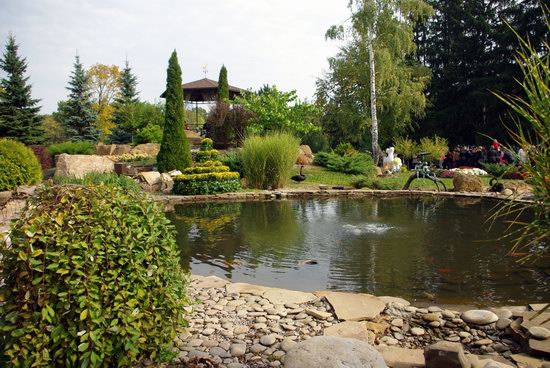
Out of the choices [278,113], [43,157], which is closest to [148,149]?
[43,157]

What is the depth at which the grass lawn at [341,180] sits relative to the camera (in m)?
12.6

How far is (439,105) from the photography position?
1008 inches

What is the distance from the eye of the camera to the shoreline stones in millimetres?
2457

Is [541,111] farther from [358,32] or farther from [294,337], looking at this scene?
[358,32]

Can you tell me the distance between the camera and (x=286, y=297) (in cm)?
344

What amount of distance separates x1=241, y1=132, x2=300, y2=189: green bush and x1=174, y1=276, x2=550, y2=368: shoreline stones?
8.74 meters

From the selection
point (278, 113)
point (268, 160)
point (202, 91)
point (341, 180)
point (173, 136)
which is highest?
point (202, 91)

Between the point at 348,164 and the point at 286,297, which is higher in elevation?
the point at 348,164

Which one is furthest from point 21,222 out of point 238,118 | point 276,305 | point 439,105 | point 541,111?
point 439,105

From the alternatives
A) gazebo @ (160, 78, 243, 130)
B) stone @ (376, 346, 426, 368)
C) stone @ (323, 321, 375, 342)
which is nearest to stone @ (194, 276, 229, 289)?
stone @ (323, 321, 375, 342)

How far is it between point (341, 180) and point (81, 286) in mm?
12860

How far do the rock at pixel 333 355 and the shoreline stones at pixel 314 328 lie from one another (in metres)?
0.32

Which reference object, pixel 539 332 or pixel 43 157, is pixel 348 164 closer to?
pixel 43 157

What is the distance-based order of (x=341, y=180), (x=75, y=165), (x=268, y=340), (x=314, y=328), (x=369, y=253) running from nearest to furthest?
(x=268, y=340) < (x=314, y=328) < (x=369, y=253) < (x=75, y=165) < (x=341, y=180)
